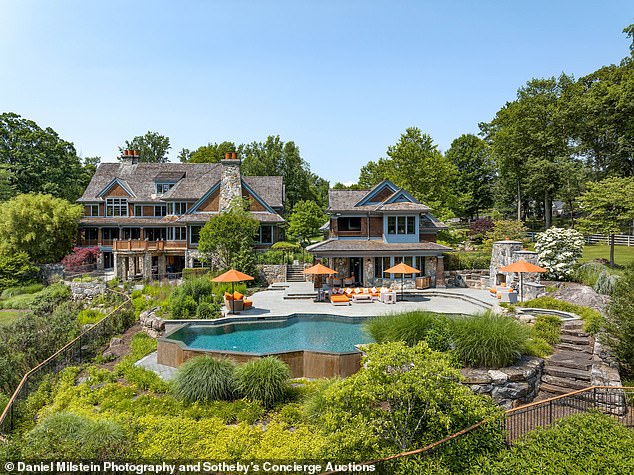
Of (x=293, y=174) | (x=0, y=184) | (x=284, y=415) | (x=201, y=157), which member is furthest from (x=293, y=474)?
(x=201, y=157)

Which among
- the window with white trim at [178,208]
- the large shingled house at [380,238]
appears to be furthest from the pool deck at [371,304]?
the window with white trim at [178,208]

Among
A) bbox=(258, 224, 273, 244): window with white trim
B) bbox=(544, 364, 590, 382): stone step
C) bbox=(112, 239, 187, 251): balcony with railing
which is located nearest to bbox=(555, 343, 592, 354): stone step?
bbox=(544, 364, 590, 382): stone step

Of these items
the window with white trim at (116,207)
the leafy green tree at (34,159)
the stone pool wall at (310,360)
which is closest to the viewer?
the stone pool wall at (310,360)

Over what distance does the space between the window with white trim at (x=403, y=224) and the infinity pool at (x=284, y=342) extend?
1119cm

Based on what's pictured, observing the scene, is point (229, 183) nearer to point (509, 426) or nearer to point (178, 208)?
point (178, 208)

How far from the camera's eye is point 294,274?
2869 cm

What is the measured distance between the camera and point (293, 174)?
54.1m

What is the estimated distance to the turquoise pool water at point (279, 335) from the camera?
1355cm

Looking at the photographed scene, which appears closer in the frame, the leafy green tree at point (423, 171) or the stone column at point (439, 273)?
the stone column at point (439, 273)

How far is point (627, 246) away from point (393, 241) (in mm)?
23475

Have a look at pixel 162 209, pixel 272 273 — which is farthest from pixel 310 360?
pixel 162 209

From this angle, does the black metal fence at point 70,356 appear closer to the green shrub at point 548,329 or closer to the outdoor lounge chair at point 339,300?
the outdoor lounge chair at point 339,300

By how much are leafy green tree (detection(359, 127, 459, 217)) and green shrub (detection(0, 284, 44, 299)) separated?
107 ft

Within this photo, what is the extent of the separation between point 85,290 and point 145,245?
21.1ft
